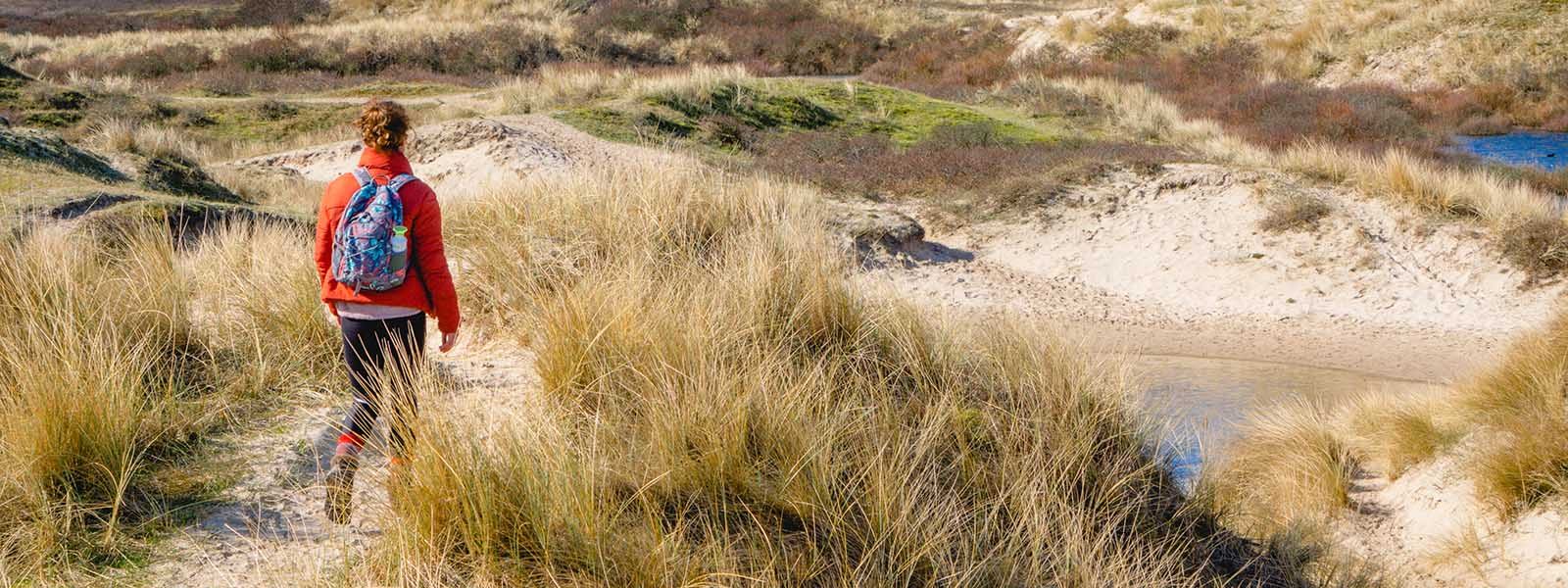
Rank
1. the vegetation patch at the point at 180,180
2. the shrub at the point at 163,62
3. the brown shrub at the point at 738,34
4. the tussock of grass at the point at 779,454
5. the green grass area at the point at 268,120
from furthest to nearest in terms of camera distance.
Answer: the brown shrub at the point at 738,34 < the shrub at the point at 163,62 < the green grass area at the point at 268,120 < the vegetation patch at the point at 180,180 < the tussock of grass at the point at 779,454

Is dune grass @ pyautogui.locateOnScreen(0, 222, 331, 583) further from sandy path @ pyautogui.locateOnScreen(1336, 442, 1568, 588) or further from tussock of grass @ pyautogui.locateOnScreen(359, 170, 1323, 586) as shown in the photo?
sandy path @ pyautogui.locateOnScreen(1336, 442, 1568, 588)

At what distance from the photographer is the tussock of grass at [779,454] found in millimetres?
3377

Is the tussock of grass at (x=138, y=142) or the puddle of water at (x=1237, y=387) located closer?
the puddle of water at (x=1237, y=387)

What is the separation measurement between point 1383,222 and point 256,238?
39.4 feet

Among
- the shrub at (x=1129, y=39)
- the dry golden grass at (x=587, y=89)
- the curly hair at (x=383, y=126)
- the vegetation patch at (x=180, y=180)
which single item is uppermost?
the curly hair at (x=383, y=126)

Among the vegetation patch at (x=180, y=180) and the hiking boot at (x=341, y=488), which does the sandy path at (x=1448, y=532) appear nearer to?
the hiking boot at (x=341, y=488)

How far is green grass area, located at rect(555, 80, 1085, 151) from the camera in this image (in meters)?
17.0

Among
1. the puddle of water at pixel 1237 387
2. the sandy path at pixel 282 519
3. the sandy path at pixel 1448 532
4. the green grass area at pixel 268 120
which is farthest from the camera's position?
the green grass area at pixel 268 120

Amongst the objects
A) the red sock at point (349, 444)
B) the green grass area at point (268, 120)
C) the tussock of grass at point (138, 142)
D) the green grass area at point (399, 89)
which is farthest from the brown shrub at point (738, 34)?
the red sock at point (349, 444)

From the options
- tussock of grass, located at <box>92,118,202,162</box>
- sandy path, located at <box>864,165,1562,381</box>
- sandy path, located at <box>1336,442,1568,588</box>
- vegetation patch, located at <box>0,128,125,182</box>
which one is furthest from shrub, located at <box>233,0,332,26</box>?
sandy path, located at <box>1336,442,1568,588</box>

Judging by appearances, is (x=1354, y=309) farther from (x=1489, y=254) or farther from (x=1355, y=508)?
(x=1355, y=508)

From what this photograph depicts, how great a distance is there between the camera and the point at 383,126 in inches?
159

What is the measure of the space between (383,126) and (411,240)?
42 centimetres

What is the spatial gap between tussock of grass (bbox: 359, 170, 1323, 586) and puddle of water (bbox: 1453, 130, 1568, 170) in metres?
16.9
